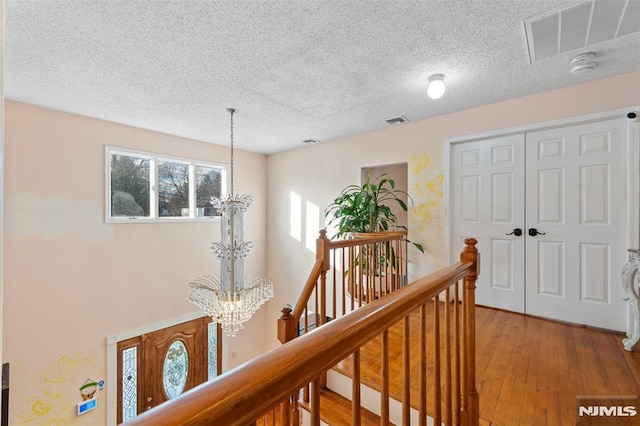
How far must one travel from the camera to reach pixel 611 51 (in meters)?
2.17

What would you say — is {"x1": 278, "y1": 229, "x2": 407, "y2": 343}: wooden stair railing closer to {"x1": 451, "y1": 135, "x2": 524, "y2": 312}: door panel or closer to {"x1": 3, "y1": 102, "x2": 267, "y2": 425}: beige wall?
{"x1": 451, "y1": 135, "x2": 524, "y2": 312}: door panel

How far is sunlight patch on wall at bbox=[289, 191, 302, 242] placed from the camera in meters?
5.05

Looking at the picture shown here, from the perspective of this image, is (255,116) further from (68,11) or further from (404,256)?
(404,256)

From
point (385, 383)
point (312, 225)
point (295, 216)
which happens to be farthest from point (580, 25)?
point (295, 216)

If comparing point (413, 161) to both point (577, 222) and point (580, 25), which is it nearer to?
point (577, 222)

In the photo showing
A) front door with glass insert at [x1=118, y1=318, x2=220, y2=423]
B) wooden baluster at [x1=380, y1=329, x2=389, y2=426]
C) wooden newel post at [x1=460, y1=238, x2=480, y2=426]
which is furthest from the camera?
front door with glass insert at [x1=118, y1=318, x2=220, y2=423]

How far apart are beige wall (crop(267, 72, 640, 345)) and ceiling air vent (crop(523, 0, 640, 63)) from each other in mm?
791

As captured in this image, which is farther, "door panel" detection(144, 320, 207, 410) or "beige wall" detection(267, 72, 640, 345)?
"door panel" detection(144, 320, 207, 410)

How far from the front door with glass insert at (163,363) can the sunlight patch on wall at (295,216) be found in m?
1.93

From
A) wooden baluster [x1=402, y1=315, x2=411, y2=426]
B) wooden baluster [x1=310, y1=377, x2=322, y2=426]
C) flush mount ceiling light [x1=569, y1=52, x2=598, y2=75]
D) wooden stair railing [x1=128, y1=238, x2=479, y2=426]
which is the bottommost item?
wooden baluster [x1=402, y1=315, x2=411, y2=426]

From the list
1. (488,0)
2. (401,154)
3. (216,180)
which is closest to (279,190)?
(216,180)

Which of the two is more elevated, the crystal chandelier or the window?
the window

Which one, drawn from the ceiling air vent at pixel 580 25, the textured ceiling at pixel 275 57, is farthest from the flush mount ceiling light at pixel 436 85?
the ceiling air vent at pixel 580 25

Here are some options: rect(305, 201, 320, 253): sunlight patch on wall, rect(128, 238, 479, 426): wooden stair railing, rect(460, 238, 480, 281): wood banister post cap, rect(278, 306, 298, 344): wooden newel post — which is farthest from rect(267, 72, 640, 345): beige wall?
rect(128, 238, 479, 426): wooden stair railing
